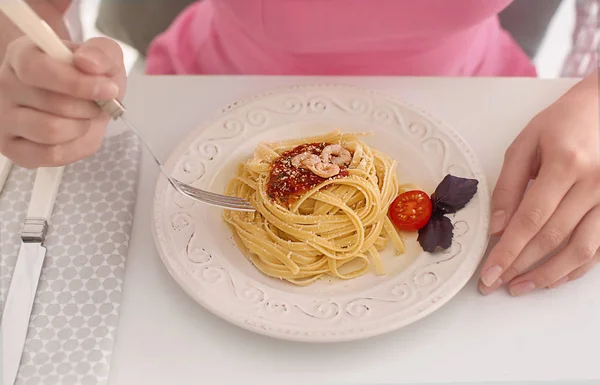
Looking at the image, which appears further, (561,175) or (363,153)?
(363,153)

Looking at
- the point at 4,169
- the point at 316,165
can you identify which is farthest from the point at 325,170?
the point at 4,169

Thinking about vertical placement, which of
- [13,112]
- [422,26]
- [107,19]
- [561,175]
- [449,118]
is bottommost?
[561,175]

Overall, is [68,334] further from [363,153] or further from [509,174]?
[509,174]

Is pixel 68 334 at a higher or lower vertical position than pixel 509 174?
lower

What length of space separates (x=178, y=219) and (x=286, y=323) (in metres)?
0.34

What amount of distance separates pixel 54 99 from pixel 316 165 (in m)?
0.52

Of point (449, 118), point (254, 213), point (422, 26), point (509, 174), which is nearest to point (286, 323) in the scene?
point (254, 213)

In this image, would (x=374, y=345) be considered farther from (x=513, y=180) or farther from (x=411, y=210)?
(x=513, y=180)

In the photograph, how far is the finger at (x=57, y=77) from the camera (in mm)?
997

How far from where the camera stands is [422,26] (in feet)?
5.25

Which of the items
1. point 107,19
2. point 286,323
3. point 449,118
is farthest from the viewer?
point 107,19

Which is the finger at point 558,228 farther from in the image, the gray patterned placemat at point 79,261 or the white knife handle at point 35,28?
the white knife handle at point 35,28

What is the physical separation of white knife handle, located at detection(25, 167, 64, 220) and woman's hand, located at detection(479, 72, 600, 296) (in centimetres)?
91

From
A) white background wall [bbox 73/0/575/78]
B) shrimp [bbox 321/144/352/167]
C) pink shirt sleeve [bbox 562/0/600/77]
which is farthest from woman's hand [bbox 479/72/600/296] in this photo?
white background wall [bbox 73/0/575/78]
